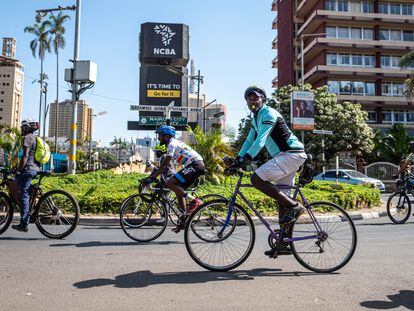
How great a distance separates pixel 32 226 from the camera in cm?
873

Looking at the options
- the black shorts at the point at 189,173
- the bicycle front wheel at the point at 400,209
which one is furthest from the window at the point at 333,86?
the black shorts at the point at 189,173

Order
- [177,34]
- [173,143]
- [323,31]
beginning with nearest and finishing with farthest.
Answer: [173,143] → [177,34] → [323,31]

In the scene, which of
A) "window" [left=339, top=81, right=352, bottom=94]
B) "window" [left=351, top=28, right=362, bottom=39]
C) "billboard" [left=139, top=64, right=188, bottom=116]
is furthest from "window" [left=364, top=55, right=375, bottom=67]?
"billboard" [left=139, top=64, right=188, bottom=116]

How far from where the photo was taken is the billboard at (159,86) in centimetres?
2834

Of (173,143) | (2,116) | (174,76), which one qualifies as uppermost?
(2,116)

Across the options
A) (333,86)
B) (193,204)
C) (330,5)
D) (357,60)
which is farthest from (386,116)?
(193,204)

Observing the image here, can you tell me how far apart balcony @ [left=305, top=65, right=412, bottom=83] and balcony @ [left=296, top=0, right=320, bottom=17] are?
9557 mm

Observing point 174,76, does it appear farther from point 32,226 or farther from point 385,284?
point 385,284

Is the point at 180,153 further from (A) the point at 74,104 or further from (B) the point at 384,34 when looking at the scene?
(B) the point at 384,34

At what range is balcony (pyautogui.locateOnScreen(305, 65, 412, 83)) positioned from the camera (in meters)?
49.3

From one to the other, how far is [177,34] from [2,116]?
98.6 metres

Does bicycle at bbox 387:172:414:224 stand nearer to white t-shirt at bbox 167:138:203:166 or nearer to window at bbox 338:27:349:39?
white t-shirt at bbox 167:138:203:166

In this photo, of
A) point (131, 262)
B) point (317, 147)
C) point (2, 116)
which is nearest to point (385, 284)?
point (131, 262)

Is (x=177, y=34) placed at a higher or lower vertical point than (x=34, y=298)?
higher
